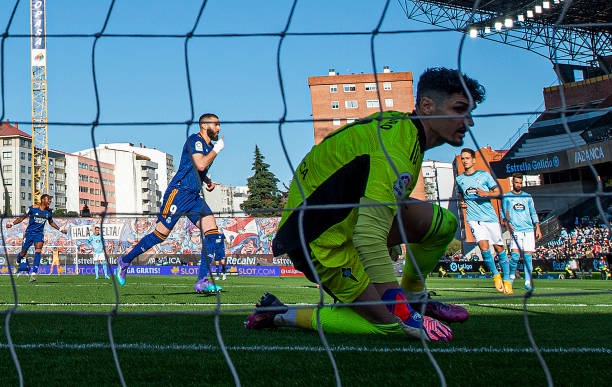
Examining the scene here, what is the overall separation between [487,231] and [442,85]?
6.58m

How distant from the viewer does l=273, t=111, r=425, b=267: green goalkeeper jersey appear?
3086mm

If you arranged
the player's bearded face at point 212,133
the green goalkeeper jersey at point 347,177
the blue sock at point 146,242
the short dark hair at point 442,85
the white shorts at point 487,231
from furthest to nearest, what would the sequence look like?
the white shorts at point 487,231
the blue sock at point 146,242
the player's bearded face at point 212,133
the short dark hair at point 442,85
the green goalkeeper jersey at point 347,177

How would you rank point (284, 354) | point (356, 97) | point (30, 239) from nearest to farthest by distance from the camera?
point (284, 354), point (30, 239), point (356, 97)

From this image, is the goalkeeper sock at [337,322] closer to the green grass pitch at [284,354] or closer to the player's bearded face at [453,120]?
the green grass pitch at [284,354]

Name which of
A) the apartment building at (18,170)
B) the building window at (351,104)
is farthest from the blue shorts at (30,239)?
the apartment building at (18,170)

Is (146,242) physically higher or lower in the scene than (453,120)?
lower

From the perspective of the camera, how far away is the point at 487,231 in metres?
9.43

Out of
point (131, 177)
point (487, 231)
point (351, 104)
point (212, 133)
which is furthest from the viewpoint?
point (131, 177)

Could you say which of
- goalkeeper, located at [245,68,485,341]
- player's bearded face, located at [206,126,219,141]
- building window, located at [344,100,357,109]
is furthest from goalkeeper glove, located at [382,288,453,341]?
building window, located at [344,100,357,109]

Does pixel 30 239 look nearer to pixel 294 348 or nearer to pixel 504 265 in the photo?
pixel 504 265

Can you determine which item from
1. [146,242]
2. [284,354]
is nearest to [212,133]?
[146,242]

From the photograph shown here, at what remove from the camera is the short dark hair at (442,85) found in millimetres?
3201

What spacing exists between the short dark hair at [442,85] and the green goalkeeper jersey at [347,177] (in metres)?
0.17

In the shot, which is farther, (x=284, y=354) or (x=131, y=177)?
(x=131, y=177)
